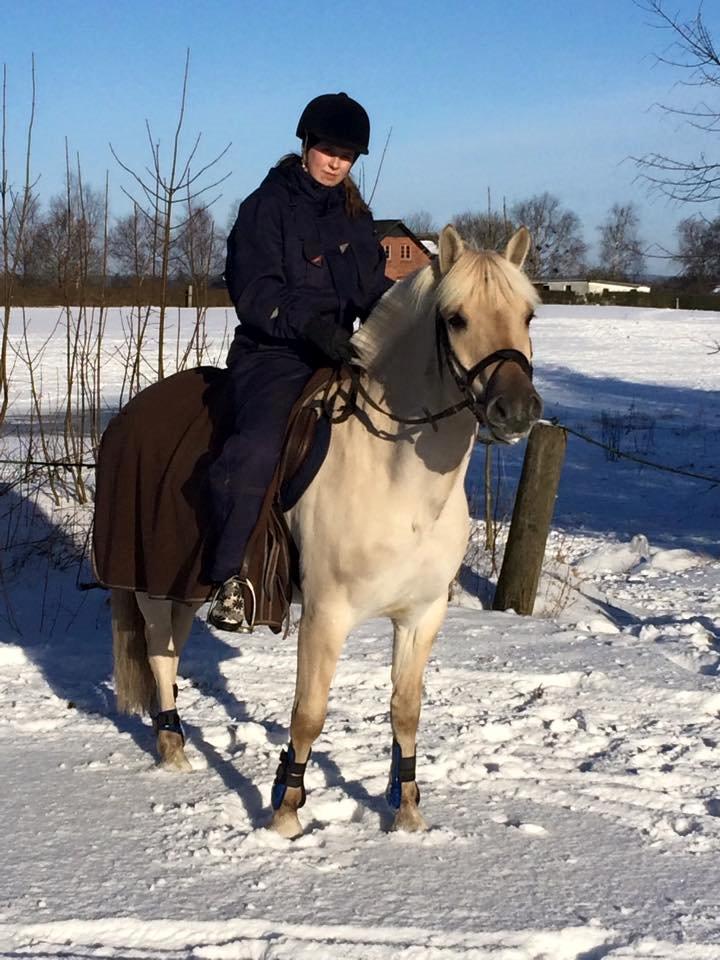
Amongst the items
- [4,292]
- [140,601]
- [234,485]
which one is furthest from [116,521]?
[4,292]

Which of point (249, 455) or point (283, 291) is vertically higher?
point (283, 291)

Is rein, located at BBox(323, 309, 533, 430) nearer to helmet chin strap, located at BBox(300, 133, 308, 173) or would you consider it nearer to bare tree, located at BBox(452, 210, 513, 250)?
helmet chin strap, located at BBox(300, 133, 308, 173)

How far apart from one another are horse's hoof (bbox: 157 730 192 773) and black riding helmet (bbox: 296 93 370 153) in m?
2.52

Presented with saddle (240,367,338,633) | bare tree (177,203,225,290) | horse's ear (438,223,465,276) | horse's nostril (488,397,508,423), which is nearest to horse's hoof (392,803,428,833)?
saddle (240,367,338,633)

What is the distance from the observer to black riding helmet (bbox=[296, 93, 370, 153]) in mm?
3730

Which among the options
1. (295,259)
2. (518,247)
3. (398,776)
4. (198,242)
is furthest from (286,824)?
(198,242)

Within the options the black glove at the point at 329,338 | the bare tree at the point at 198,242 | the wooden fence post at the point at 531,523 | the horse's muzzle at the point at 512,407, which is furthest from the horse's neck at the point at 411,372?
the bare tree at the point at 198,242

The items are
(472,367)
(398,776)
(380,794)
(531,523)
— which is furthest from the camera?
(531,523)

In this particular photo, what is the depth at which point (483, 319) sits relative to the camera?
3066mm

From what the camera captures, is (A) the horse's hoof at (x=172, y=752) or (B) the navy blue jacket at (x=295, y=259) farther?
(A) the horse's hoof at (x=172, y=752)

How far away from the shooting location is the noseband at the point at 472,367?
9.68ft

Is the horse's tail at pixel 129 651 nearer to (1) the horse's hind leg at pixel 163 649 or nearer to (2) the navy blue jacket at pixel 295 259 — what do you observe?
(1) the horse's hind leg at pixel 163 649

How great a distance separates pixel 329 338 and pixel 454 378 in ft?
1.83

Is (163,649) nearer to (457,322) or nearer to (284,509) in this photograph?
(284,509)
